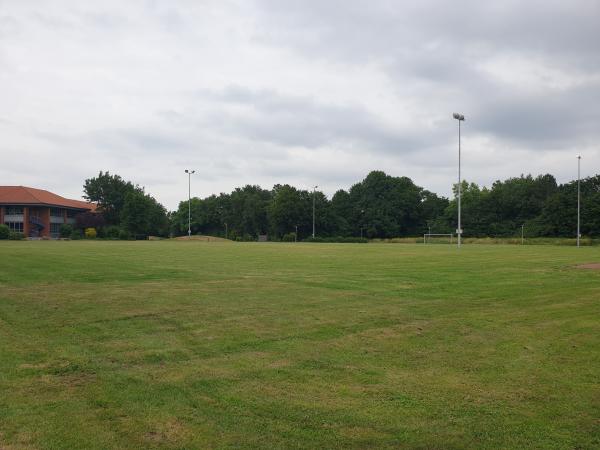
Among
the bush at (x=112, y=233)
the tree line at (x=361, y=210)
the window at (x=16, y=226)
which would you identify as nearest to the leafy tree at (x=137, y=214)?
the tree line at (x=361, y=210)

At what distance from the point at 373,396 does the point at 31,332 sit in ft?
21.0

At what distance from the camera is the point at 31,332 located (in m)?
9.09

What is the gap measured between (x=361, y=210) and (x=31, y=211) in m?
74.4

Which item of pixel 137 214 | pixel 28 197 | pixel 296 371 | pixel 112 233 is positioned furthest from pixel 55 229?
pixel 296 371

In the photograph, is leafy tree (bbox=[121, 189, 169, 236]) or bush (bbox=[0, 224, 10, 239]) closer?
bush (bbox=[0, 224, 10, 239])

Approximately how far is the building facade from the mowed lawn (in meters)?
93.5

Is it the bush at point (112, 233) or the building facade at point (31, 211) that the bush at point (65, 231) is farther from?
the bush at point (112, 233)

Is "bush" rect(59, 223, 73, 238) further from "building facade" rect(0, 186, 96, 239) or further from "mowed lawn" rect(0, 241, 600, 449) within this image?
"mowed lawn" rect(0, 241, 600, 449)

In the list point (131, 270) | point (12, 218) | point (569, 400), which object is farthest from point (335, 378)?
point (12, 218)

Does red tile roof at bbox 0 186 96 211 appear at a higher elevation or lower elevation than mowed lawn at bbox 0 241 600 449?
higher

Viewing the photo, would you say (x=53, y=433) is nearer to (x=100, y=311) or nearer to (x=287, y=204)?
(x=100, y=311)

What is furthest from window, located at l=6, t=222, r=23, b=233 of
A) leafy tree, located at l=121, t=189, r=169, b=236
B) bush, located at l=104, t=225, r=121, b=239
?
leafy tree, located at l=121, t=189, r=169, b=236

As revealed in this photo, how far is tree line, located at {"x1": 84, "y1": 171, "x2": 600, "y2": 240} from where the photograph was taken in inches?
4222

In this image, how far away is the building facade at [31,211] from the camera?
96750mm
